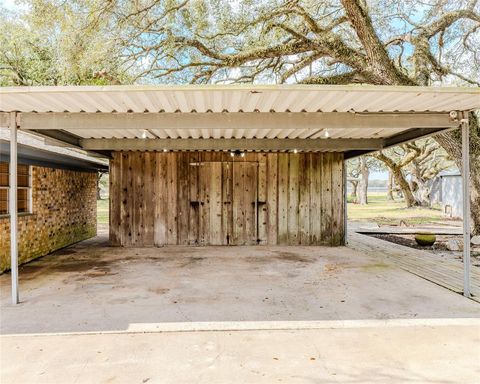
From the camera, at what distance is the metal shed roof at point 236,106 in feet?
11.4

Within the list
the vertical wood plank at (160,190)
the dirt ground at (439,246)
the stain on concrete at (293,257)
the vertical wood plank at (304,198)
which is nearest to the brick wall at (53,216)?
the vertical wood plank at (160,190)

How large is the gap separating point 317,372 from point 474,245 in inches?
279

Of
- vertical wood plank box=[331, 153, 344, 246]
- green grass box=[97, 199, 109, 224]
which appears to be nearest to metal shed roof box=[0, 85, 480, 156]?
vertical wood plank box=[331, 153, 344, 246]

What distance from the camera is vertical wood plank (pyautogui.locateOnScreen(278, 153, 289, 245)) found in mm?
8250

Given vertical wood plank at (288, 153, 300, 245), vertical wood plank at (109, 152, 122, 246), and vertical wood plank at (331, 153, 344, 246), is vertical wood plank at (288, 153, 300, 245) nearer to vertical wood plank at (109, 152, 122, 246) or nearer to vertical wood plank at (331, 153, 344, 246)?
vertical wood plank at (331, 153, 344, 246)

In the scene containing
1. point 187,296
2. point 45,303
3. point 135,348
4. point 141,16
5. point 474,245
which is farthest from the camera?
point 141,16

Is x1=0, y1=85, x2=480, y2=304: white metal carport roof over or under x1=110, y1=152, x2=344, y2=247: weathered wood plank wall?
over

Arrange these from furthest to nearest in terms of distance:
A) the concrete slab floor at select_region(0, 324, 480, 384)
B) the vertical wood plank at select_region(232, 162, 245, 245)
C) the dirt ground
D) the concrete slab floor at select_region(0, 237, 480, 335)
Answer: the vertical wood plank at select_region(232, 162, 245, 245) < the dirt ground < the concrete slab floor at select_region(0, 237, 480, 335) < the concrete slab floor at select_region(0, 324, 480, 384)

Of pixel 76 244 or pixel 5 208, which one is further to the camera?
pixel 76 244

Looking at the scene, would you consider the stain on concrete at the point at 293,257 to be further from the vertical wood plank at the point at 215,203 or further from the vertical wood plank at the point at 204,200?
the vertical wood plank at the point at 204,200

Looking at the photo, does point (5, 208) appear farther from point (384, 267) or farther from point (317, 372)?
point (384, 267)

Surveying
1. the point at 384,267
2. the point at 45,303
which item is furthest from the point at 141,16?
the point at 384,267

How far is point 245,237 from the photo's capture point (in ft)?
27.0

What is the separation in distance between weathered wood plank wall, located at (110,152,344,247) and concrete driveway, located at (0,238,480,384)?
2496 mm
